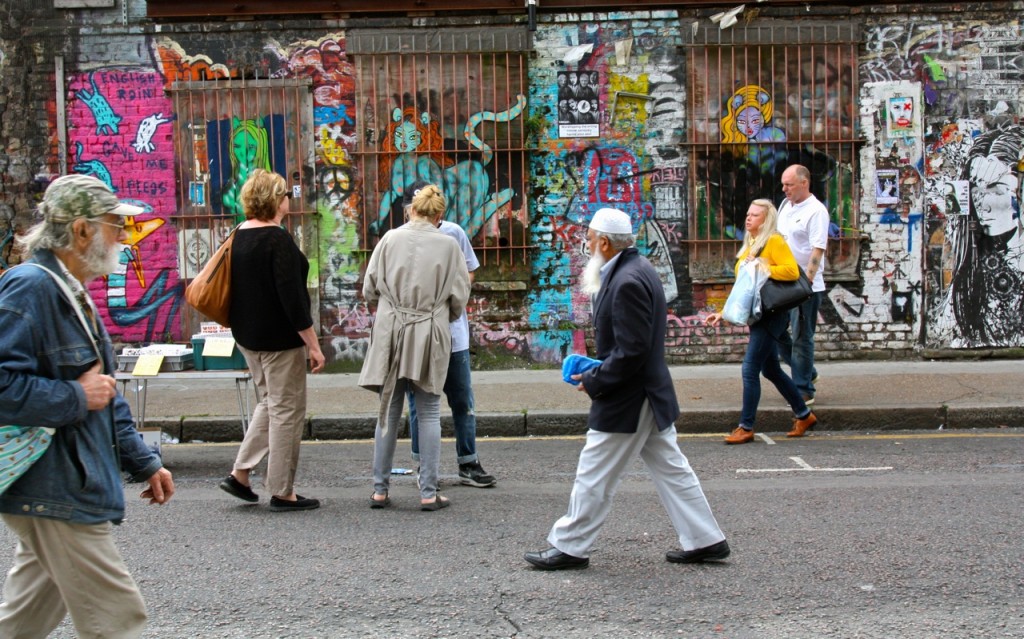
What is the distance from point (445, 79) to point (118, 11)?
3559 millimetres

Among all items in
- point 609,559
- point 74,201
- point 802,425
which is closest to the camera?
point 74,201

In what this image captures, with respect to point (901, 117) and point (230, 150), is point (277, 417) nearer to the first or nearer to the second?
point (230, 150)

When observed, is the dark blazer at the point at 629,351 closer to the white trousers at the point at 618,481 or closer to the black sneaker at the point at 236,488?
the white trousers at the point at 618,481

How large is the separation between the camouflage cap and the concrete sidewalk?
5.81m

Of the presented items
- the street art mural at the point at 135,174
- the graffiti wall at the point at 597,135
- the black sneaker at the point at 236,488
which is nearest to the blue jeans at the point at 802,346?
the graffiti wall at the point at 597,135

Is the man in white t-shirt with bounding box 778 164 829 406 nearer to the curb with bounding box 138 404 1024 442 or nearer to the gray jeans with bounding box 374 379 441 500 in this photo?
the curb with bounding box 138 404 1024 442

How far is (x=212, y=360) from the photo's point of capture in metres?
7.59

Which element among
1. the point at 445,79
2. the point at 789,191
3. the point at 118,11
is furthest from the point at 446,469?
the point at 118,11

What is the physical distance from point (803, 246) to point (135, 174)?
23.3 feet

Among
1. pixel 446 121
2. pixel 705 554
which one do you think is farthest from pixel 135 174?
pixel 705 554

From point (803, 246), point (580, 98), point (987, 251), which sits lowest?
point (987, 251)

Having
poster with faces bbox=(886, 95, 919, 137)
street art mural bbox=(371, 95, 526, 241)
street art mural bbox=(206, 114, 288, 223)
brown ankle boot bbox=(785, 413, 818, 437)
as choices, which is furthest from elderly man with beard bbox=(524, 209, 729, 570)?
poster with faces bbox=(886, 95, 919, 137)

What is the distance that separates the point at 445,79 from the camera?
1160 centimetres

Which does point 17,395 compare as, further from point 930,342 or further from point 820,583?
point 930,342
